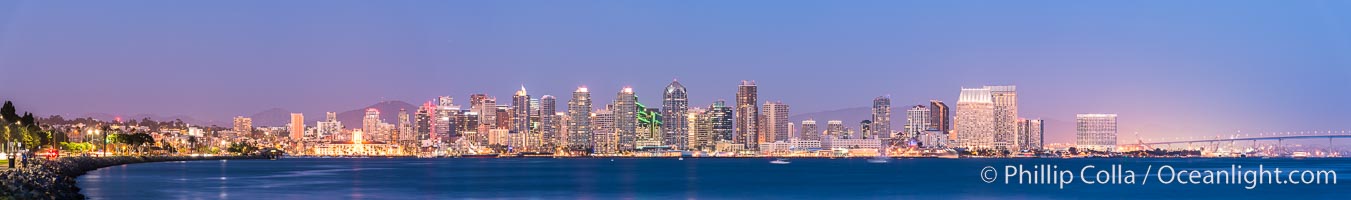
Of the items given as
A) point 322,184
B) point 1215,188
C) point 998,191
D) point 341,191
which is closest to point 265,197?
point 341,191

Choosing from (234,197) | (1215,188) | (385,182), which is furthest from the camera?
(385,182)

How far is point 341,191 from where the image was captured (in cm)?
7156

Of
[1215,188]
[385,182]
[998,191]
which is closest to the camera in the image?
[998,191]

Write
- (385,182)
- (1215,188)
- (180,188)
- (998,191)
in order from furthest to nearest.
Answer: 1. (385,182)
2. (1215,188)
3. (998,191)
4. (180,188)

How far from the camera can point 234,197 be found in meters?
63.4

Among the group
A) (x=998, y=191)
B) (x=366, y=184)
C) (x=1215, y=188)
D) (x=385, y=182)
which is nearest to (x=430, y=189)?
(x=366, y=184)

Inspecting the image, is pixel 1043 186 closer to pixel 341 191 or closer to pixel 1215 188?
pixel 1215 188

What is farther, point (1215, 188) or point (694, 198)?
point (1215, 188)

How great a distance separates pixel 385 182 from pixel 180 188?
21609 mm

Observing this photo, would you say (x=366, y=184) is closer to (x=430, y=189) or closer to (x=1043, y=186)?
(x=430, y=189)

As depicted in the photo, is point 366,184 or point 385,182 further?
point 385,182

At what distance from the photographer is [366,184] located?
8425 cm

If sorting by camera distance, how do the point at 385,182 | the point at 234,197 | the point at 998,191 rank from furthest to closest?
the point at 385,182, the point at 998,191, the point at 234,197

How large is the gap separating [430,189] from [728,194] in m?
15.1
